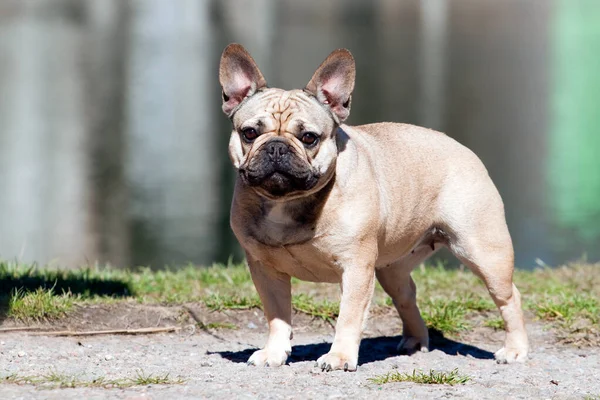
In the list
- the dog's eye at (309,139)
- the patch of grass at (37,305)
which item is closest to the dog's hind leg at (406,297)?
the dog's eye at (309,139)

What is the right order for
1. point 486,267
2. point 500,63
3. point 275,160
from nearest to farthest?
point 275,160, point 486,267, point 500,63

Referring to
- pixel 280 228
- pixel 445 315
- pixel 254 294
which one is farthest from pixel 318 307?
pixel 280 228

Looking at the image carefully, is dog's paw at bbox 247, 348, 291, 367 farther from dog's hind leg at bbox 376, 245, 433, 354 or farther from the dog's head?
dog's hind leg at bbox 376, 245, 433, 354

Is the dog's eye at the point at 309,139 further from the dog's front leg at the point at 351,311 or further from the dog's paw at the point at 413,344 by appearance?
the dog's paw at the point at 413,344

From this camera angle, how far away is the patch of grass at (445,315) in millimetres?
7828

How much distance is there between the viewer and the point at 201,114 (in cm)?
3262

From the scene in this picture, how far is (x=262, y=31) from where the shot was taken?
60.6 m

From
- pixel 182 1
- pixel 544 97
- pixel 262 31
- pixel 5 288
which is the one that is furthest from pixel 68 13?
pixel 5 288

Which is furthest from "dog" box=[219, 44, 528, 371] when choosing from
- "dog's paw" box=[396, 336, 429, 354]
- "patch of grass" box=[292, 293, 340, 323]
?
"patch of grass" box=[292, 293, 340, 323]

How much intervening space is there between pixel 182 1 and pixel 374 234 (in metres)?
64.7

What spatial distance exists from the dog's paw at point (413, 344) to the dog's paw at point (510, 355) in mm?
552

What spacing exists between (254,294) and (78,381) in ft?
10.0

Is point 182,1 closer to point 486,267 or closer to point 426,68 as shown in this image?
point 426,68

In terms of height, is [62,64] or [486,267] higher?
[486,267]
